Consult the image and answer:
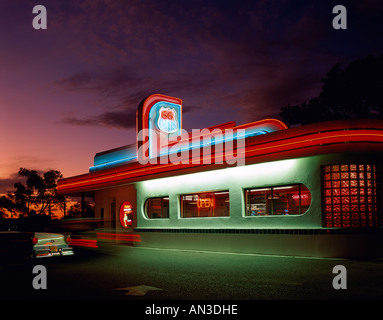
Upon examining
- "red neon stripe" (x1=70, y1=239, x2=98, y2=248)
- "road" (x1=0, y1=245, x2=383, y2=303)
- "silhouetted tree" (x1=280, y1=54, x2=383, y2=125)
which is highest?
"silhouetted tree" (x1=280, y1=54, x2=383, y2=125)

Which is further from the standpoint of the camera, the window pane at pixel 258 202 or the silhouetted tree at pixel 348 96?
the silhouetted tree at pixel 348 96

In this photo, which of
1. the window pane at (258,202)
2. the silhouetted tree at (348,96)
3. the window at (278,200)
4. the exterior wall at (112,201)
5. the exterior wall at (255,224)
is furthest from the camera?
the silhouetted tree at (348,96)

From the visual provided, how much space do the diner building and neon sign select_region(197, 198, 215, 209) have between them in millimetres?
43

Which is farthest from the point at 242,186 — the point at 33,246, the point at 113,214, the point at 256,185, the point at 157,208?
the point at 113,214

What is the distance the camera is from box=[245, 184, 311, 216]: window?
13.7 metres

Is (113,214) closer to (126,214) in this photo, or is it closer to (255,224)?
(126,214)

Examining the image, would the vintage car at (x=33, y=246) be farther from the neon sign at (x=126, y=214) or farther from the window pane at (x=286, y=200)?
the neon sign at (x=126, y=214)

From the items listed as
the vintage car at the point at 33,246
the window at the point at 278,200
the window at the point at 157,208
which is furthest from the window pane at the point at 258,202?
the vintage car at the point at 33,246

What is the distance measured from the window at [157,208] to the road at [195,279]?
6.41 m

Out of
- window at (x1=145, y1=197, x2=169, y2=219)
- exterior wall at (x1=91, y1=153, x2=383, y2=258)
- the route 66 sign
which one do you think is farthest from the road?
the route 66 sign

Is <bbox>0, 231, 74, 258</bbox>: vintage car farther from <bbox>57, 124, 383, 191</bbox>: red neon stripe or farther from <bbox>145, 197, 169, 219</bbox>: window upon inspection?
<bbox>145, 197, 169, 219</bbox>: window

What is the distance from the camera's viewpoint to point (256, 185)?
14859mm

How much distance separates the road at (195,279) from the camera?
7184 mm
